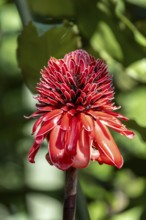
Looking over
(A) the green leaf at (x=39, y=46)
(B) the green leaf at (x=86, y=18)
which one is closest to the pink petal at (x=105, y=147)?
(A) the green leaf at (x=39, y=46)

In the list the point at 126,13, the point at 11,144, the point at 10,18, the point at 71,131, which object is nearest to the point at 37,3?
the point at 10,18

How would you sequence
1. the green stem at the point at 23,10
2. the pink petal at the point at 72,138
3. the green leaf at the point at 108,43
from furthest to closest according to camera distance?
the green leaf at the point at 108,43
the green stem at the point at 23,10
the pink petal at the point at 72,138

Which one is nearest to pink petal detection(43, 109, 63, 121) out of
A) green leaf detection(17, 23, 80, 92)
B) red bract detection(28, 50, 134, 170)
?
red bract detection(28, 50, 134, 170)

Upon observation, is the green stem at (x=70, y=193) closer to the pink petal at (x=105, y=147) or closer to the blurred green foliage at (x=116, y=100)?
the pink petal at (x=105, y=147)

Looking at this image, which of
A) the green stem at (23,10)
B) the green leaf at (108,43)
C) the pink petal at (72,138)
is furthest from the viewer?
the green leaf at (108,43)

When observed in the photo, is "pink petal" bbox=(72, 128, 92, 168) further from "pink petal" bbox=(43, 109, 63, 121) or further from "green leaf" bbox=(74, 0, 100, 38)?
"green leaf" bbox=(74, 0, 100, 38)

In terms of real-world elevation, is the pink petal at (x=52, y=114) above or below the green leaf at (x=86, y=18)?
below
